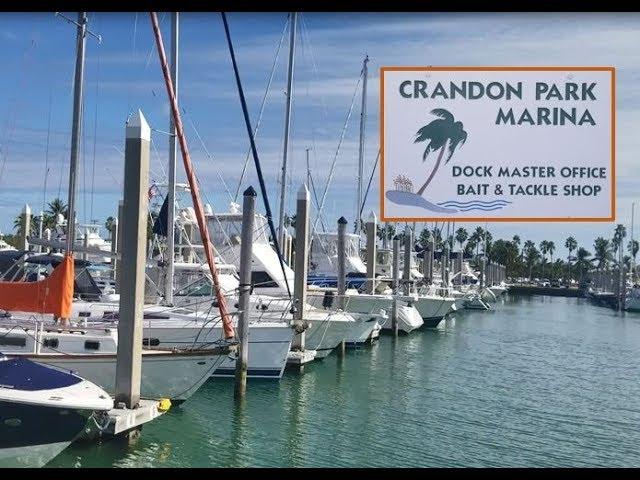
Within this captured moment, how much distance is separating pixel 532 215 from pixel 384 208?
1.72 metres

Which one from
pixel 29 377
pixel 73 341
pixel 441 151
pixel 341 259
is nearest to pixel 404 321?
pixel 341 259

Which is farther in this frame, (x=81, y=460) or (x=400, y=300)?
(x=400, y=300)

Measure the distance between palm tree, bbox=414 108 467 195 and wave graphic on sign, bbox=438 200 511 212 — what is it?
342mm

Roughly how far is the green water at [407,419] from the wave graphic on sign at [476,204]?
17.4ft

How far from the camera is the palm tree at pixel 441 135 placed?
330 inches

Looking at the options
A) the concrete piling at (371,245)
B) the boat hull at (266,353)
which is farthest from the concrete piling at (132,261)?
the concrete piling at (371,245)

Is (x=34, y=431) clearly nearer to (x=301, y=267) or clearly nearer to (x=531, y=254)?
(x=301, y=267)

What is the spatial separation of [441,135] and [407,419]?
857cm

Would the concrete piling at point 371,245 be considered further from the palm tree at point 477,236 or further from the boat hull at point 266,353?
the palm tree at point 477,236

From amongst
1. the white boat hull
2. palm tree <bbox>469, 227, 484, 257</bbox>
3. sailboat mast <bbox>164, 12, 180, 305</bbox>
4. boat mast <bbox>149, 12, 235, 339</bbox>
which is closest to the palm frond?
→ boat mast <bbox>149, 12, 235, 339</bbox>

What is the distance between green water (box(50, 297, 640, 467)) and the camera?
12.5 m
